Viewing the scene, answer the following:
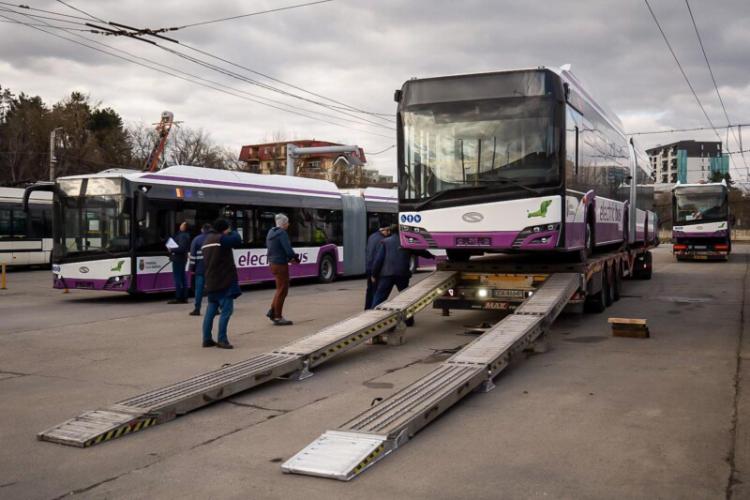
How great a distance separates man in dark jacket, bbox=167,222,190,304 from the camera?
51.6 ft

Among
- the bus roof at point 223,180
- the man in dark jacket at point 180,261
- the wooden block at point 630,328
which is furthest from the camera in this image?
the bus roof at point 223,180

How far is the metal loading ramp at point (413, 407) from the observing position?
5043 mm

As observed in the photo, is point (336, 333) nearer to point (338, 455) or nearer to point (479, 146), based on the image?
point (479, 146)

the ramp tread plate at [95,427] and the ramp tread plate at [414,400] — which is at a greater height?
the ramp tread plate at [414,400]

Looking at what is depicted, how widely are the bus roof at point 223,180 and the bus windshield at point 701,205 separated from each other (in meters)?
18.5

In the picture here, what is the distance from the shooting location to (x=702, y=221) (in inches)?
1324

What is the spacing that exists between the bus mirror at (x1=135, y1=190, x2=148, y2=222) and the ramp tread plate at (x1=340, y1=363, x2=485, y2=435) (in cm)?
1045

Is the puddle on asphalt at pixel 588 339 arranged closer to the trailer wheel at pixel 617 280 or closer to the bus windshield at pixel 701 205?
the trailer wheel at pixel 617 280

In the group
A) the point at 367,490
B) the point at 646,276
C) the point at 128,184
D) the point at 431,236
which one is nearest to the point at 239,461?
the point at 367,490

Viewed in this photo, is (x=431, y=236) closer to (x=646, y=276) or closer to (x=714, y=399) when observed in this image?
(x=714, y=399)

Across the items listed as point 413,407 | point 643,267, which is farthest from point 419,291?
point 643,267

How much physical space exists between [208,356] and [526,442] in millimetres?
5147

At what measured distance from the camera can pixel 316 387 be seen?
777cm

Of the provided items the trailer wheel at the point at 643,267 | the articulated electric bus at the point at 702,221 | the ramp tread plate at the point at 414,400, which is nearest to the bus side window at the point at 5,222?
the trailer wheel at the point at 643,267
